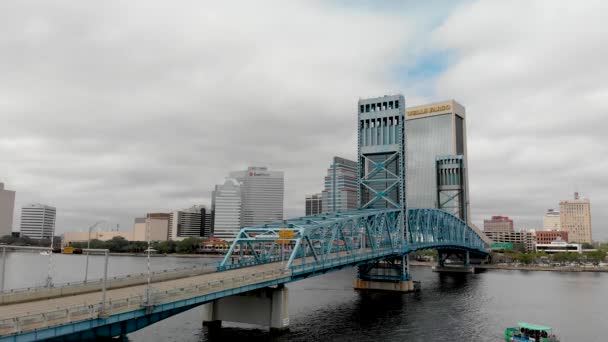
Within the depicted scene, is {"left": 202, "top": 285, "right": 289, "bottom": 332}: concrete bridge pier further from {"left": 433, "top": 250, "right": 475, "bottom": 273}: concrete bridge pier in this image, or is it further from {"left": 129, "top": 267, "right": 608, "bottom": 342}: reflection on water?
{"left": 433, "top": 250, "right": 475, "bottom": 273}: concrete bridge pier

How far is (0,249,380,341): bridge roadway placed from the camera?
116ft

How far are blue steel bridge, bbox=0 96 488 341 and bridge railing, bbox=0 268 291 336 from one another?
0.25 ft

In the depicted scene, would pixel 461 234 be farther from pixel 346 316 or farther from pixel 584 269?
pixel 346 316

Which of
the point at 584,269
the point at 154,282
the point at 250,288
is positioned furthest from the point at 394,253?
the point at 584,269

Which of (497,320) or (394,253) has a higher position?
(394,253)

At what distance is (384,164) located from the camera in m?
119

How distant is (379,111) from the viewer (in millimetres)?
122125

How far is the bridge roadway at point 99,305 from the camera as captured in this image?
116 ft

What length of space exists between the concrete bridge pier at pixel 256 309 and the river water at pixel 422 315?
1468 millimetres

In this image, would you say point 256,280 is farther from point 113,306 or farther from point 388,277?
point 388,277

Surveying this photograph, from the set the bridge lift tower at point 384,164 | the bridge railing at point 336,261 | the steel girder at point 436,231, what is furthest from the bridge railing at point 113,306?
the steel girder at point 436,231

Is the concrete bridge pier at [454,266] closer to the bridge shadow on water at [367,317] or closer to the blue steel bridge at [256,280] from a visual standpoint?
the blue steel bridge at [256,280]

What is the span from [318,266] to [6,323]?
4627 cm

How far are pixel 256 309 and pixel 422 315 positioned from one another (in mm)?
32242
